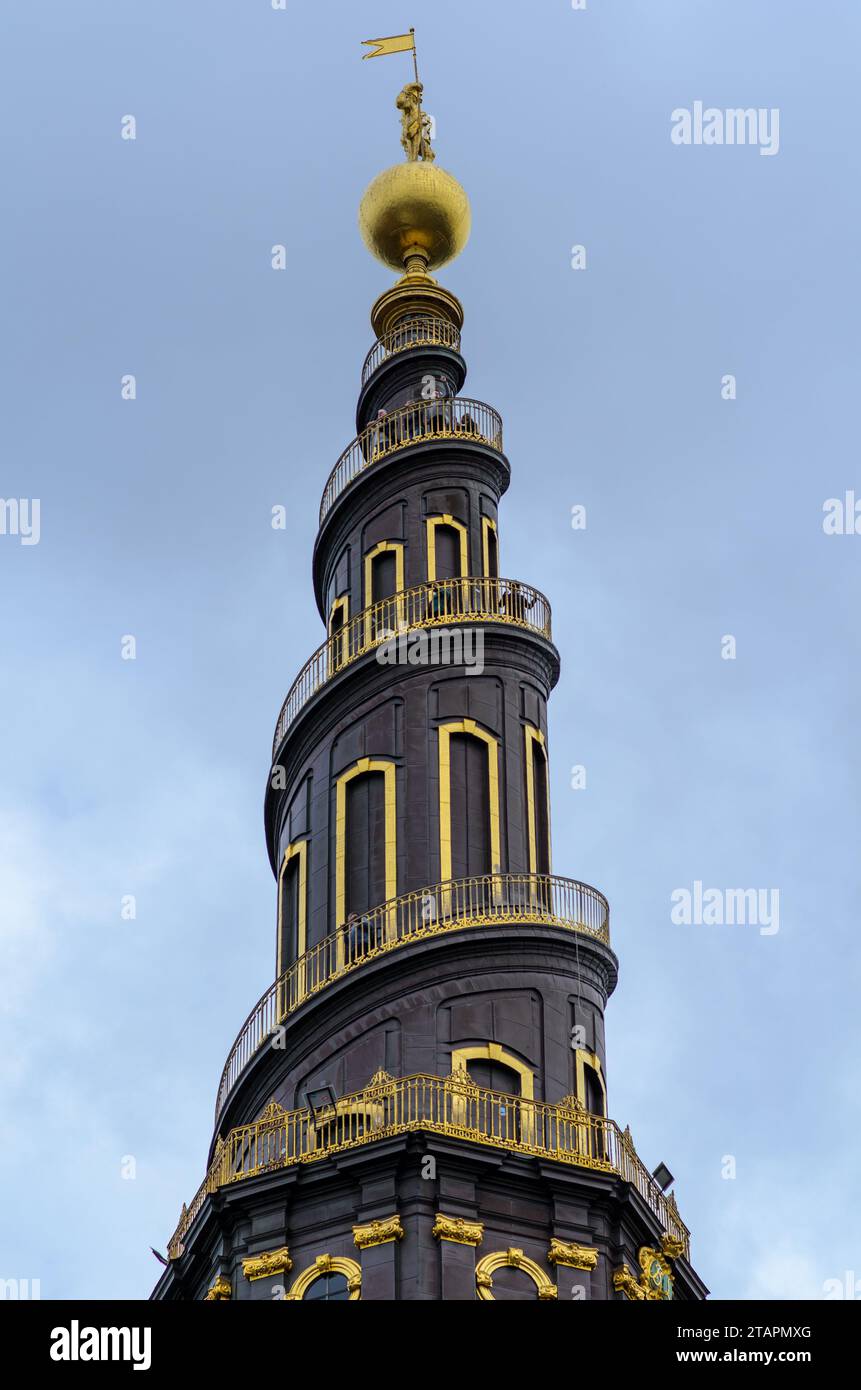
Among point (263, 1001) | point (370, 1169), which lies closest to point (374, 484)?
point (263, 1001)

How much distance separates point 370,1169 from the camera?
48688 millimetres

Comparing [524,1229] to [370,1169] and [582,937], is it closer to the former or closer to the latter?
[370,1169]

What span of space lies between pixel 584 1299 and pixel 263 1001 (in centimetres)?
1059

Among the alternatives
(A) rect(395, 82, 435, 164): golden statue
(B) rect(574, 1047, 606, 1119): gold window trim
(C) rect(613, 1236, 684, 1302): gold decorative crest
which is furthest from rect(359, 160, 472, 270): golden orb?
(C) rect(613, 1236, 684, 1302): gold decorative crest

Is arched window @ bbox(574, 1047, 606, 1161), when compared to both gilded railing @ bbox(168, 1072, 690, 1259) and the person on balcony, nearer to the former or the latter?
gilded railing @ bbox(168, 1072, 690, 1259)

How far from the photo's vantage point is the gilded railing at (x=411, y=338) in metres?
68.6

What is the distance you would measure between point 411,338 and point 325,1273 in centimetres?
2915

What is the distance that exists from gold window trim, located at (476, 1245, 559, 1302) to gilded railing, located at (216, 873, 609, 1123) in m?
6.95

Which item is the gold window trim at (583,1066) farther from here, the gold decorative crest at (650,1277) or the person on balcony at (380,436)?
the person on balcony at (380,436)

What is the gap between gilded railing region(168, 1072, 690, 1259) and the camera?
49.5 metres

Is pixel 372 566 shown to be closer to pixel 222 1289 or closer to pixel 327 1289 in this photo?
pixel 222 1289

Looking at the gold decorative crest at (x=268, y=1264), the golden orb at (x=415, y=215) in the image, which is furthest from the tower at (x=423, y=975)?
the golden orb at (x=415, y=215)

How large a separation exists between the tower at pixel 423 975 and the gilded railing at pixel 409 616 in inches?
3.0
